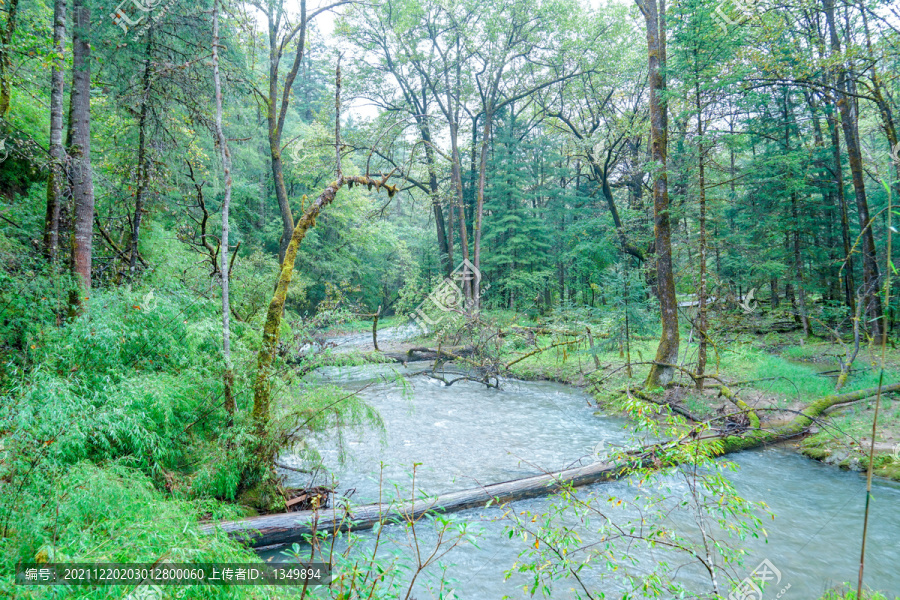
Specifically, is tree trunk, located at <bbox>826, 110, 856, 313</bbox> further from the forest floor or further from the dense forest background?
the forest floor

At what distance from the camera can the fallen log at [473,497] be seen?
3498 mm

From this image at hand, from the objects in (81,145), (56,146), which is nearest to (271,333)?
(56,146)

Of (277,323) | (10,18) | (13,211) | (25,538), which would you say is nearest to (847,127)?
(277,323)

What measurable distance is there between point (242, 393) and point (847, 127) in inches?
553

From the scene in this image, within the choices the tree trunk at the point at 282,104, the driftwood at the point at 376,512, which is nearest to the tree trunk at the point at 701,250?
the driftwood at the point at 376,512

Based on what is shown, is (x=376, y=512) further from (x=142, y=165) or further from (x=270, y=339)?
(x=142, y=165)

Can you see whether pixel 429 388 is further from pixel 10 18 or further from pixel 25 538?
pixel 10 18

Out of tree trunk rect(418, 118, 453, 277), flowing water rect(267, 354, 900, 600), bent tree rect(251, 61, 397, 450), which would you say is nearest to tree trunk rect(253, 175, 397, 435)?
bent tree rect(251, 61, 397, 450)

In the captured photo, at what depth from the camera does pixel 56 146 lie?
596 cm

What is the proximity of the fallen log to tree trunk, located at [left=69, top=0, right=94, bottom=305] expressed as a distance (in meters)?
4.37

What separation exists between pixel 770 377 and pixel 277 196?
11984mm

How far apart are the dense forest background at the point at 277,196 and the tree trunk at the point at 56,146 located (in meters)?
0.05

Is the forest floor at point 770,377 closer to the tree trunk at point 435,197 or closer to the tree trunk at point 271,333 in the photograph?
the tree trunk at point 271,333

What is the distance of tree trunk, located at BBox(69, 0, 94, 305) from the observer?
20.3ft
